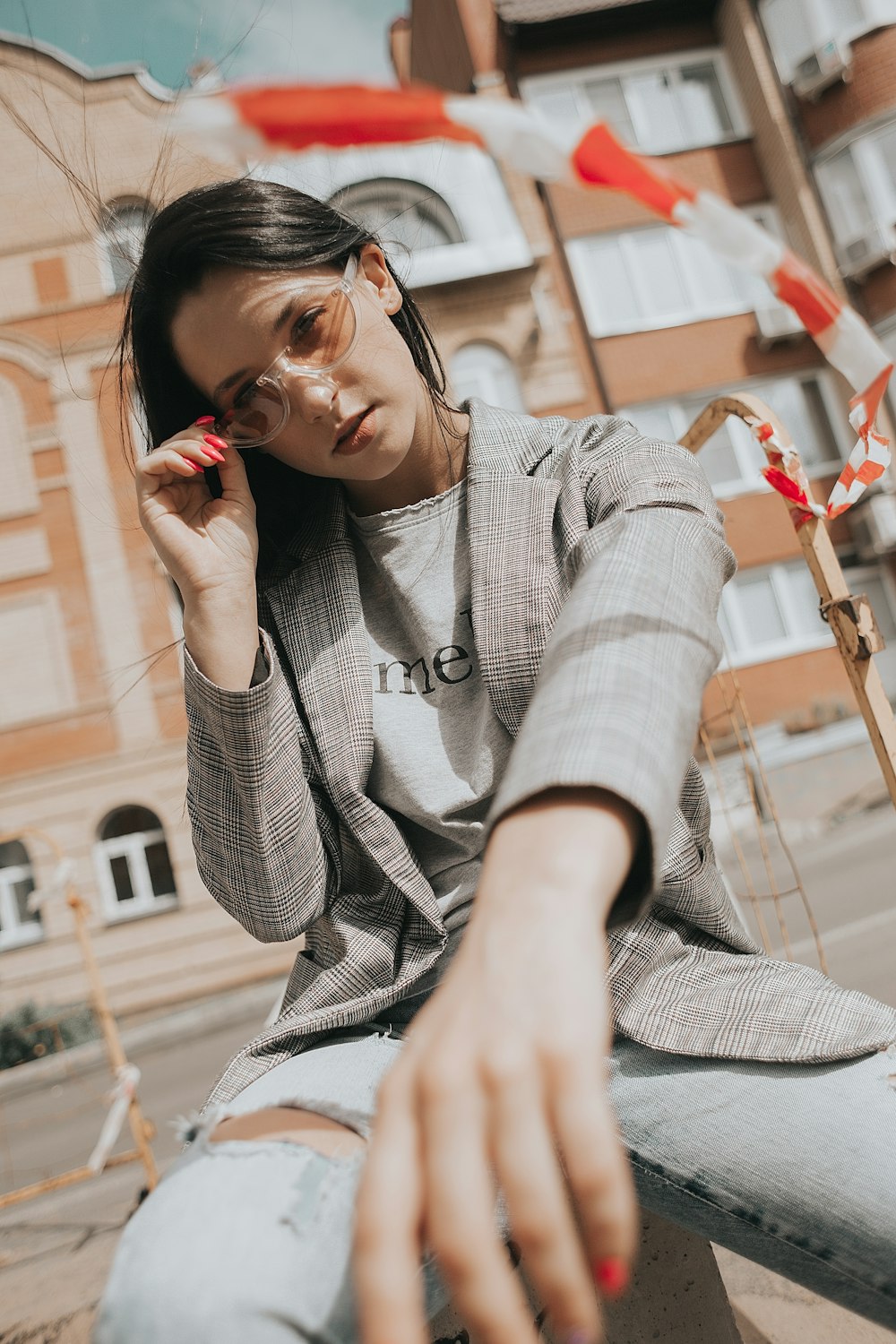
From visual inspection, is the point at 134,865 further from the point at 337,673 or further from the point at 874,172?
the point at 874,172

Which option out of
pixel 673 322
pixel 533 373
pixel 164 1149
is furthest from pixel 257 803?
pixel 673 322

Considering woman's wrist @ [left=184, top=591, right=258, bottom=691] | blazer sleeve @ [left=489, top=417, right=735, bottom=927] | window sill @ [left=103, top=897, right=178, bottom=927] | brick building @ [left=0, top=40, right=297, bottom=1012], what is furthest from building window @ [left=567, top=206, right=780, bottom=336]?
blazer sleeve @ [left=489, top=417, right=735, bottom=927]

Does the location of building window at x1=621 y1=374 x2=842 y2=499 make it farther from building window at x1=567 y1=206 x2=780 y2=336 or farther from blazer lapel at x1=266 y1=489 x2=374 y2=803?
blazer lapel at x1=266 y1=489 x2=374 y2=803

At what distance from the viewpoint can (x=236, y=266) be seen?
1.26 m

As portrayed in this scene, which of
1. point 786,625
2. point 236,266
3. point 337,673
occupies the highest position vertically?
point 786,625

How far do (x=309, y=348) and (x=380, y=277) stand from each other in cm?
Answer: 27

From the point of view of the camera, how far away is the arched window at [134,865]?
39.0 ft

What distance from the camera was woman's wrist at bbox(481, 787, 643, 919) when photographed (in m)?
0.55

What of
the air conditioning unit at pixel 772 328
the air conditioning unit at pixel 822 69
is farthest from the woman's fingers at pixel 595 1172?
the air conditioning unit at pixel 822 69

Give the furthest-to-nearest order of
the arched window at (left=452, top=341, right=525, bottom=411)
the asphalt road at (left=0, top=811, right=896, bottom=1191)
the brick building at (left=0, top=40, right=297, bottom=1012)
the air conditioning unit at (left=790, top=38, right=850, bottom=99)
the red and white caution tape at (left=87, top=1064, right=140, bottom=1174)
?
the arched window at (left=452, top=341, right=525, bottom=411) < the air conditioning unit at (left=790, top=38, right=850, bottom=99) < the brick building at (left=0, top=40, right=297, bottom=1012) < the asphalt road at (left=0, top=811, right=896, bottom=1191) < the red and white caution tape at (left=87, top=1064, right=140, bottom=1174)

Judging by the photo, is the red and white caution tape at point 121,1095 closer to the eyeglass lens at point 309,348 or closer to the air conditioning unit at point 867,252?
the eyeglass lens at point 309,348

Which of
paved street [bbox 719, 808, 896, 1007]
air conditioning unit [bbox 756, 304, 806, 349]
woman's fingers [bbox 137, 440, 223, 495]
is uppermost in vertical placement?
air conditioning unit [bbox 756, 304, 806, 349]

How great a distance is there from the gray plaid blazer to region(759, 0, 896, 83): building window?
14492mm

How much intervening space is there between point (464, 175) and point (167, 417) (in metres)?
12.2
